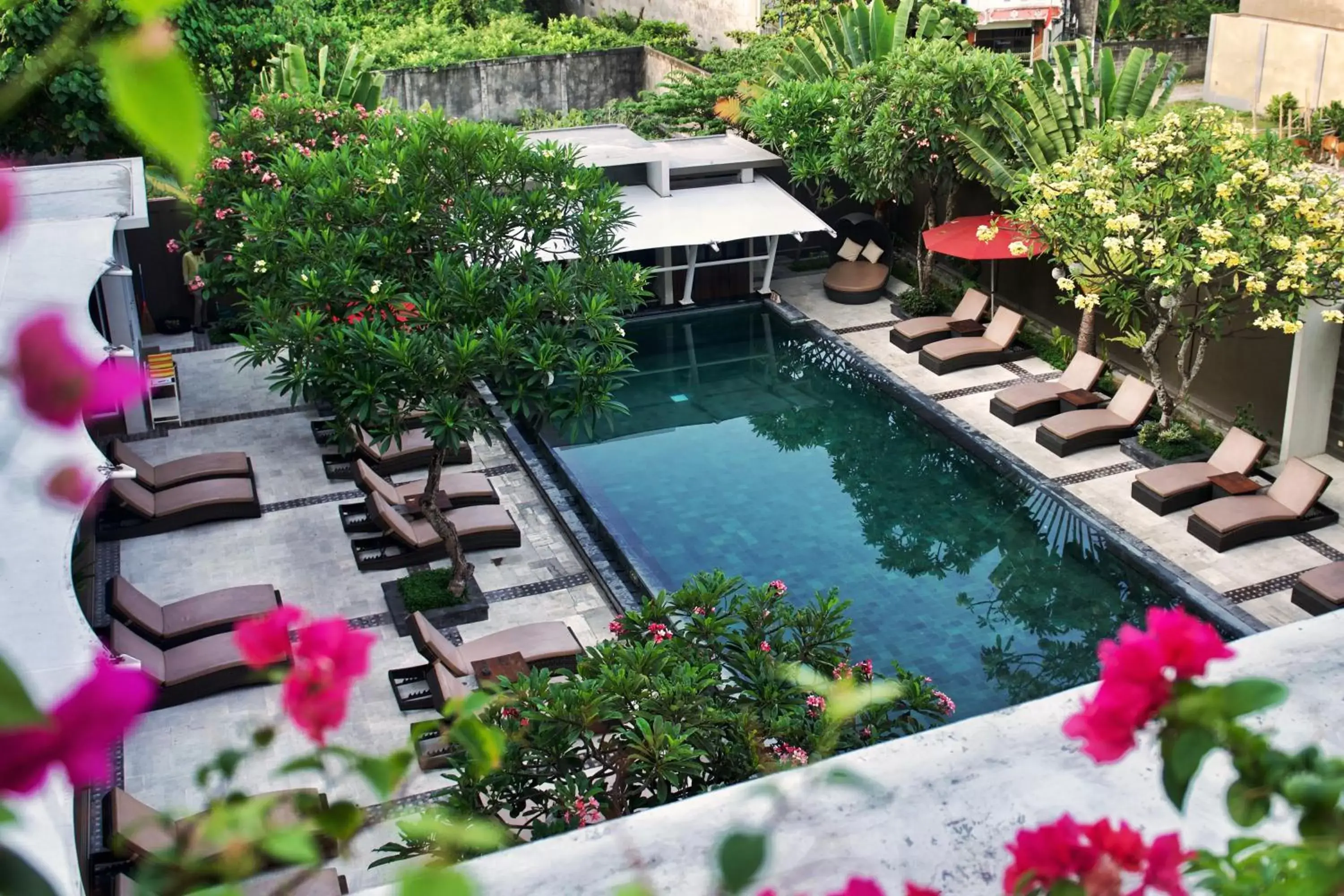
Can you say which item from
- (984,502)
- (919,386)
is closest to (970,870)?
(984,502)

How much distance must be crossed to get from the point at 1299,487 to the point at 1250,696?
→ 568 inches

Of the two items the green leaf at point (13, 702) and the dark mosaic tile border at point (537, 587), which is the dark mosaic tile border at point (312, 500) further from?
the green leaf at point (13, 702)

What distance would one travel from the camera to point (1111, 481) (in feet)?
54.5

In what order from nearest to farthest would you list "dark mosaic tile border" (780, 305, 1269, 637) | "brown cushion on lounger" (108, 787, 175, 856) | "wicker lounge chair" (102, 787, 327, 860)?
"wicker lounge chair" (102, 787, 327, 860) < "brown cushion on lounger" (108, 787, 175, 856) < "dark mosaic tile border" (780, 305, 1269, 637)

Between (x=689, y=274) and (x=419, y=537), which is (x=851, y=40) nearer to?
(x=689, y=274)

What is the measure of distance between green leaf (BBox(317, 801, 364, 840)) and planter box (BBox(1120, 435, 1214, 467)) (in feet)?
52.4

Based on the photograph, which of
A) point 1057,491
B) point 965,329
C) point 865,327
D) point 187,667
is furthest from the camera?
point 865,327

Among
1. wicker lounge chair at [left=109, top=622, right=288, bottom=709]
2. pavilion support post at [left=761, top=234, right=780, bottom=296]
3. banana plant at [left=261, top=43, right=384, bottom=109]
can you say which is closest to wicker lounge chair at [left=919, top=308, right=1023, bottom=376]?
pavilion support post at [left=761, top=234, right=780, bottom=296]

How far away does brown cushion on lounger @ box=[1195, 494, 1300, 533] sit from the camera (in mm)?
14727

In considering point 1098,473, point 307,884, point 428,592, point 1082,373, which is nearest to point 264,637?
point 307,884

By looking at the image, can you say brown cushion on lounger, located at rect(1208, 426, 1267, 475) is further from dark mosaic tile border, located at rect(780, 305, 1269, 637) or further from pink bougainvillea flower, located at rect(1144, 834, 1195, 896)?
pink bougainvillea flower, located at rect(1144, 834, 1195, 896)

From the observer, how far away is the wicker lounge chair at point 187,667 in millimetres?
12508

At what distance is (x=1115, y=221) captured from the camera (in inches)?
620

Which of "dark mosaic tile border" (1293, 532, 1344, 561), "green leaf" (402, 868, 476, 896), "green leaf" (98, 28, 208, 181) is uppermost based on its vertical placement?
"green leaf" (98, 28, 208, 181)
